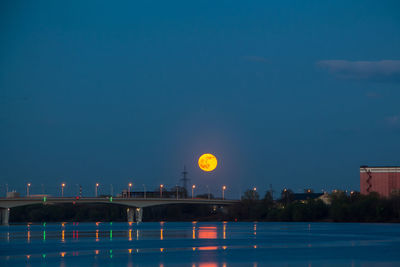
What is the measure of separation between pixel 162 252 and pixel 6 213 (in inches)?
4849

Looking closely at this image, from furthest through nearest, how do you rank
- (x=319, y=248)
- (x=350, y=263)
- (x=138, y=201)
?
(x=138, y=201) < (x=319, y=248) < (x=350, y=263)

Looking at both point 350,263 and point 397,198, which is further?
point 397,198

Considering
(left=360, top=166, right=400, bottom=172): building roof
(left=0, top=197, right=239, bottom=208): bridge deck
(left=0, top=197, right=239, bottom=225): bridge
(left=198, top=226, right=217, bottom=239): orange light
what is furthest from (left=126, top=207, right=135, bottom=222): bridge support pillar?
(left=198, top=226, right=217, bottom=239): orange light

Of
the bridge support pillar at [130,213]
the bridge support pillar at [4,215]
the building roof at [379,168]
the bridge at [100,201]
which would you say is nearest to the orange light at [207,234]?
the bridge at [100,201]

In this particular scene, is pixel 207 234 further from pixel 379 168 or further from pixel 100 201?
pixel 379 168

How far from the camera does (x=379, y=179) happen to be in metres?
187

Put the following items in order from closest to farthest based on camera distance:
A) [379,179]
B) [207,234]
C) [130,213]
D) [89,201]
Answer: [207,234] → [89,201] → [379,179] → [130,213]

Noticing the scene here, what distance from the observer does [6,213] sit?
6772 inches

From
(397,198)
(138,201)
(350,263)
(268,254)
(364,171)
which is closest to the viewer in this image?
(350,263)

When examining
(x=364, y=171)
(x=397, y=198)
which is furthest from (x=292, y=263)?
(x=364, y=171)

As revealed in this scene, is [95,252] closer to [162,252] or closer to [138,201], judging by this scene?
[162,252]

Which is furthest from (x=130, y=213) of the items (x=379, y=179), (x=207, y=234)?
(x=207, y=234)

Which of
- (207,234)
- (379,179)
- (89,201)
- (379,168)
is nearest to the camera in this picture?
(207,234)

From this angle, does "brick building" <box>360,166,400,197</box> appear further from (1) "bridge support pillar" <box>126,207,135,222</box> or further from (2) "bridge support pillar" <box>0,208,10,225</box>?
(2) "bridge support pillar" <box>0,208,10,225</box>
